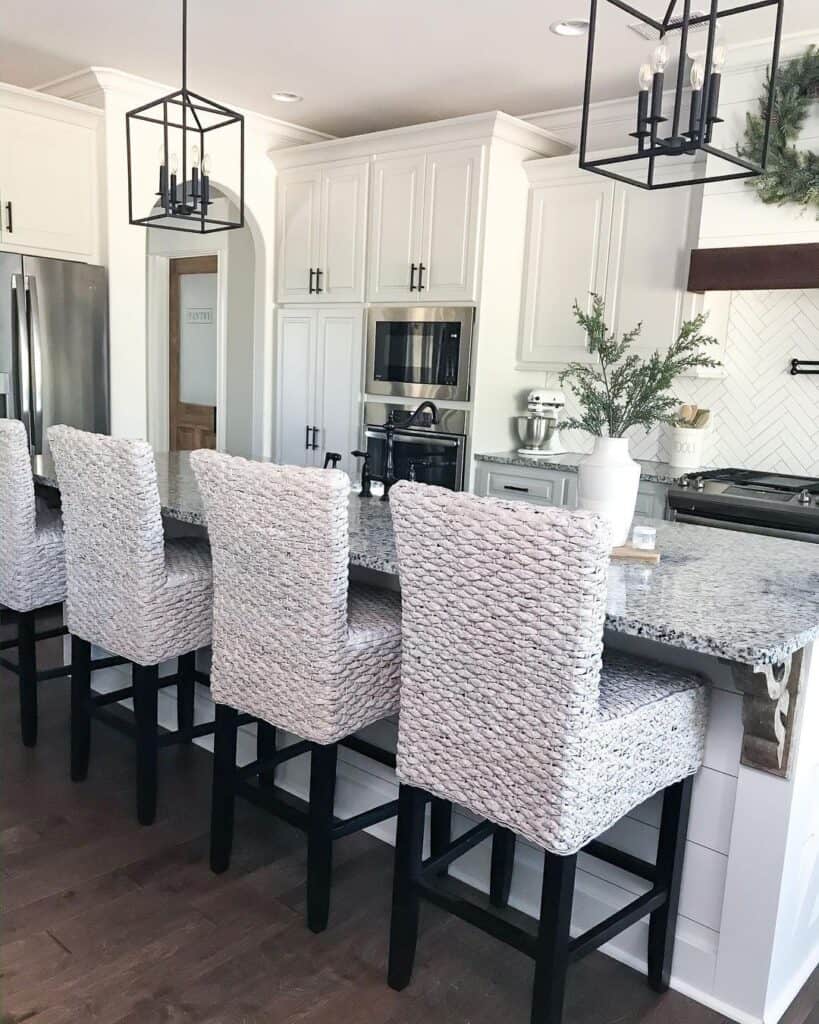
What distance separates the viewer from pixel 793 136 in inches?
136

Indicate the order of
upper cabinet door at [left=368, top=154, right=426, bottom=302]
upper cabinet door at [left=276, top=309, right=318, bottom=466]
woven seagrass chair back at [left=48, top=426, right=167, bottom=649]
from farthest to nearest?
upper cabinet door at [left=276, top=309, right=318, bottom=466], upper cabinet door at [left=368, top=154, right=426, bottom=302], woven seagrass chair back at [left=48, top=426, right=167, bottom=649]

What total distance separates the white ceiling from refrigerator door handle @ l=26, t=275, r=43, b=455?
1.08 metres

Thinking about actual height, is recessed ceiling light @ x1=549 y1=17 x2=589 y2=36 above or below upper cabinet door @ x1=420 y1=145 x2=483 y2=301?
above

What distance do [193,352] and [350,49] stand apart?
293cm

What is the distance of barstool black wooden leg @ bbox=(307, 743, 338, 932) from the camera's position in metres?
2.02

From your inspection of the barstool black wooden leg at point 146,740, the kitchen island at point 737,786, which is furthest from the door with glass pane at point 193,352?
the kitchen island at point 737,786

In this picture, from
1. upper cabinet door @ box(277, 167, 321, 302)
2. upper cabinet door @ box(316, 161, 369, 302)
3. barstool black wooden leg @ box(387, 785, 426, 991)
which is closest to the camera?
barstool black wooden leg @ box(387, 785, 426, 991)

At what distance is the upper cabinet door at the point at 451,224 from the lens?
4.30 metres

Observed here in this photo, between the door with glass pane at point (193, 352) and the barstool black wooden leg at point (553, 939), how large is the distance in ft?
16.7

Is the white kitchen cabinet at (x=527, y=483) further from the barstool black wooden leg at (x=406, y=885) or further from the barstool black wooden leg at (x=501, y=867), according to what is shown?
the barstool black wooden leg at (x=406, y=885)

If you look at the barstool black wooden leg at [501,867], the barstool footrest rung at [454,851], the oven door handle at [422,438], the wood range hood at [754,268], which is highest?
the wood range hood at [754,268]

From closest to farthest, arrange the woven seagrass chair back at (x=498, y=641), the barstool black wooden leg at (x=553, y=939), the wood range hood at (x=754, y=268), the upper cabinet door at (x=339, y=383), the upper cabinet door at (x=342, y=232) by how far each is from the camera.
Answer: the woven seagrass chair back at (x=498, y=641) → the barstool black wooden leg at (x=553, y=939) → the wood range hood at (x=754, y=268) → the upper cabinet door at (x=342, y=232) → the upper cabinet door at (x=339, y=383)

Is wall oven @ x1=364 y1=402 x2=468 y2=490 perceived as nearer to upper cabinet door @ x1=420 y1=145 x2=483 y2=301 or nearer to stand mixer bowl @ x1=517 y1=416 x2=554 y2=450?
stand mixer bowl @ x1=517 y1=416 x2=554 y2=450

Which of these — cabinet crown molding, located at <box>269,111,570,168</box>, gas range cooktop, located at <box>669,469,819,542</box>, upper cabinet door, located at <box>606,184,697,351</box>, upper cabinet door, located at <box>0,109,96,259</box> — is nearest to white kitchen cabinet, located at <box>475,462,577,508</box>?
gas range cooktop, located at <box>669,469,819,542</box>
